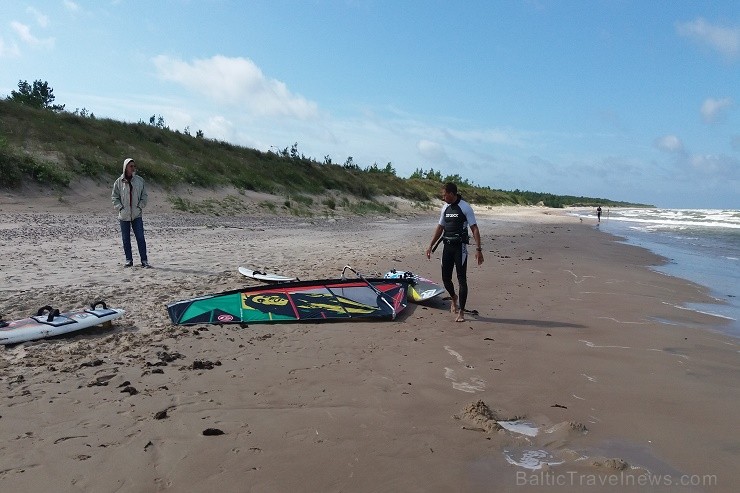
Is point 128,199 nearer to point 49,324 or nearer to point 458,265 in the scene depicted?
point 49,324

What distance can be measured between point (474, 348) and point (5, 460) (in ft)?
13.0

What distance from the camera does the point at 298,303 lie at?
240 inches

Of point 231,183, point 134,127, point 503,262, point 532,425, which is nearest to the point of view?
point 532,425

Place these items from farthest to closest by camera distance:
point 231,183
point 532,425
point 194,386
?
point 231,183
point 194,386
point 532,425

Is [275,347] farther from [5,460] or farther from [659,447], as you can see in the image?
[659,447]

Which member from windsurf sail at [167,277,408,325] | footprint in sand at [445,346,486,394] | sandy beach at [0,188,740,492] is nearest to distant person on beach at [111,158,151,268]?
sandy beach at [0,188,740,492]

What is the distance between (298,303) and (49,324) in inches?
100

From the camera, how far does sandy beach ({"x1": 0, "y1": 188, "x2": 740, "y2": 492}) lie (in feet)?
9.21

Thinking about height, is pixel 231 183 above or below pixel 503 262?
above

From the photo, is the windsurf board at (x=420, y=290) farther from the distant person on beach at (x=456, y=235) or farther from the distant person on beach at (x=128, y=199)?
the distant person on beach at (x=128, y=199)

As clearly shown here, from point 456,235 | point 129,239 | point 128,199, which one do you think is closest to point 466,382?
point 456,235

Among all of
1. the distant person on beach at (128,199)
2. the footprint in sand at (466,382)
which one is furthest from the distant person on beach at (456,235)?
the distant person on beach at (128,199)

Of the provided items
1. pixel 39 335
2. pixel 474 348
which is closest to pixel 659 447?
pixel 474 348

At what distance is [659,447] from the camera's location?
10.6 feet
